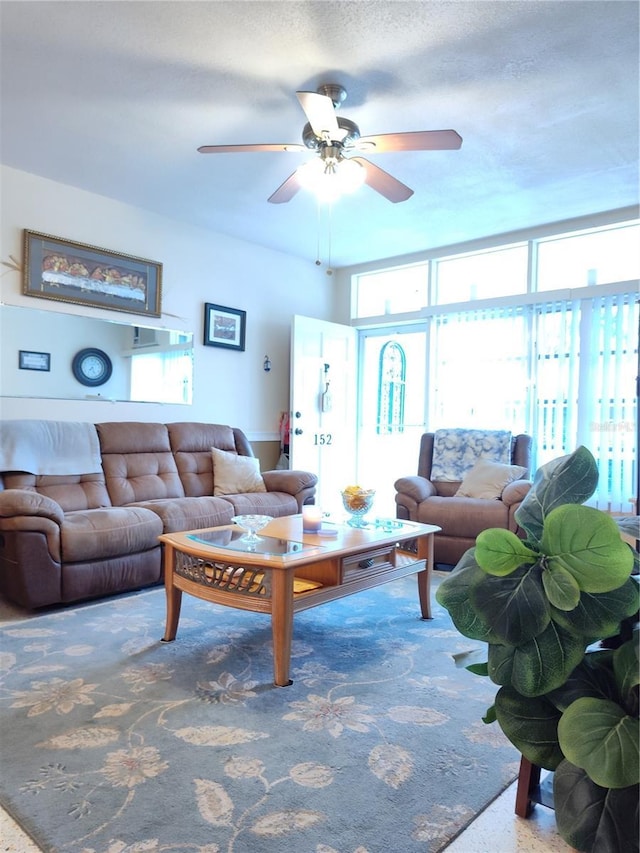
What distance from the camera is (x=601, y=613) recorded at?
106cm

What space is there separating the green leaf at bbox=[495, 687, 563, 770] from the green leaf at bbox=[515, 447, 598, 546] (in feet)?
1.09

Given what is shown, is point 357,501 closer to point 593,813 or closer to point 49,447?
point 49,447

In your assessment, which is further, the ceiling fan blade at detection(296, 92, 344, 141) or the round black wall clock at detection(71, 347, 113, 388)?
the round black wall clock at detection(71, 347, 113, 388)

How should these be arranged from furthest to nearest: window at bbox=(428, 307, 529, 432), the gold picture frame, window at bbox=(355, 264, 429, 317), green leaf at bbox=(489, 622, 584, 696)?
1. window at bbox=(355, 264, 429, 317)
2. window at bbox=(428, 307, 529, 432)
3. the gold picture frame
4. green leaf at bbox=(489, 622, 584, 696)

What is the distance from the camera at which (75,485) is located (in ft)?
12.0

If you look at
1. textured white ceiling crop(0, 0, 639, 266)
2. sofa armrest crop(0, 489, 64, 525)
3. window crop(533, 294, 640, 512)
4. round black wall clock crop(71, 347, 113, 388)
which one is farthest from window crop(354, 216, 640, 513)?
sofa armrest crop(0, 489, 64, 525)

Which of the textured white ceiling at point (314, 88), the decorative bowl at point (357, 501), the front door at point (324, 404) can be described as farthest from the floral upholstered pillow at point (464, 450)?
the textured white ceiling at point (314, 88)

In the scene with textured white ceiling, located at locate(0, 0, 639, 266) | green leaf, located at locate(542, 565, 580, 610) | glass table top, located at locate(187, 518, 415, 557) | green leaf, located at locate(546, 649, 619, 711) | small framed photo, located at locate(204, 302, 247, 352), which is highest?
textured white ceiling, located at locate(0, 0, 639, 266)

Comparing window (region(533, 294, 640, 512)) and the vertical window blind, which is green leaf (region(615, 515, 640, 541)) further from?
window (region(533, 294, 640, 512))

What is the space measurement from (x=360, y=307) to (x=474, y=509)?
2.93 metres

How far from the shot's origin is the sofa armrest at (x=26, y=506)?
9.12 ft

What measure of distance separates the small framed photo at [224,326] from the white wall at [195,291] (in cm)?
6

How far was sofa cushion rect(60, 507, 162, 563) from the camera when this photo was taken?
291cm

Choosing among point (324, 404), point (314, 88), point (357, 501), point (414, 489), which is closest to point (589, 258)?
point (414, 489)
